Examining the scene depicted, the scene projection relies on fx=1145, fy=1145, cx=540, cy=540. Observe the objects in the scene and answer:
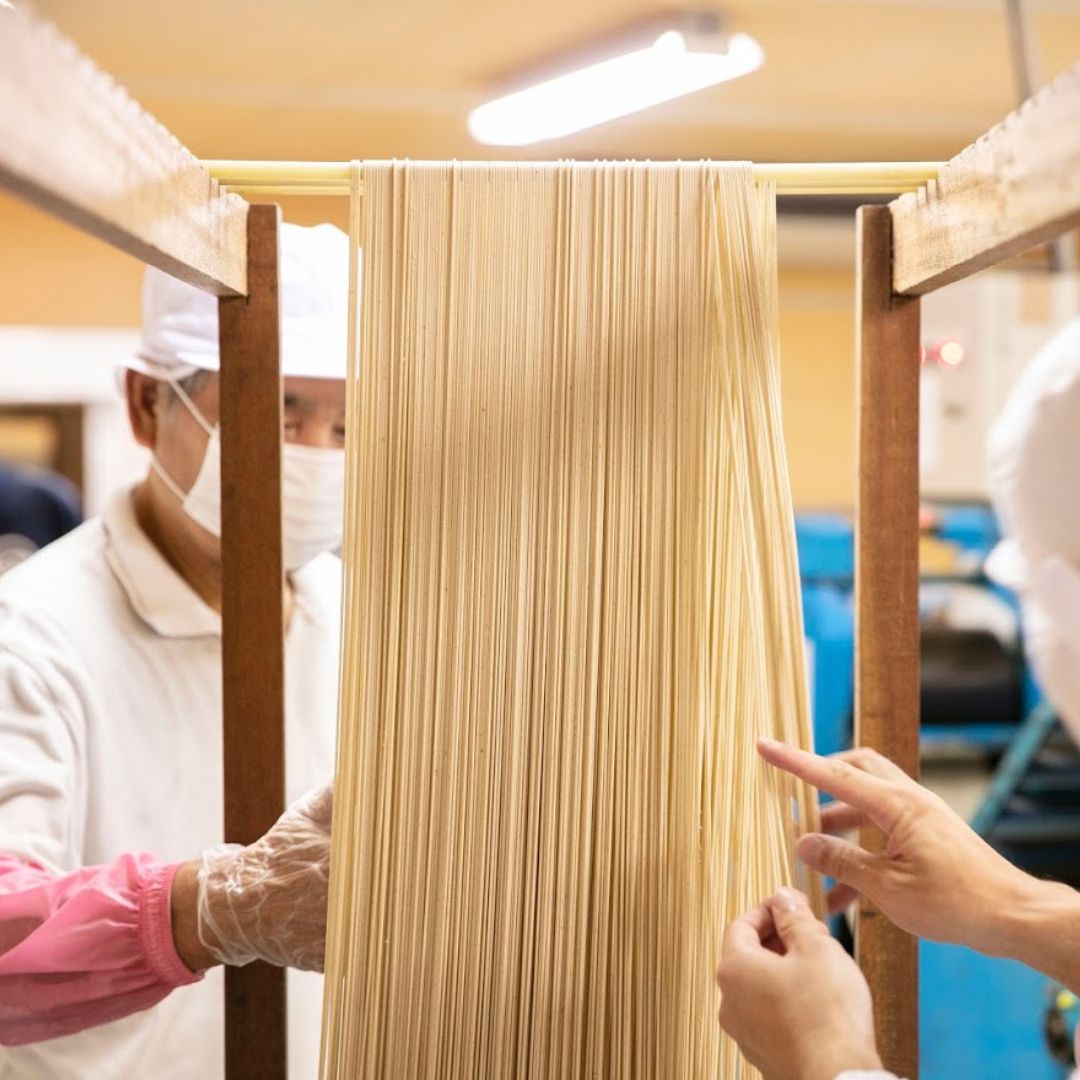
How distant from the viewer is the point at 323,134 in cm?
455

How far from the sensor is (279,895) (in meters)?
0.94

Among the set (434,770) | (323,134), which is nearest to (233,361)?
(434,770)

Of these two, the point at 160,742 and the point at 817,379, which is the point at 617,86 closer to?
the point at 160,742

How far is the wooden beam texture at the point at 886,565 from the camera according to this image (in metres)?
0.93

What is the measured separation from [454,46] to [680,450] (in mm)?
3073

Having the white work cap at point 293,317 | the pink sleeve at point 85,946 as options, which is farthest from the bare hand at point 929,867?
the white work cap at point 293,317

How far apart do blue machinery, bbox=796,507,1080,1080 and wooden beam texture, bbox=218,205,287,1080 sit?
183 cm

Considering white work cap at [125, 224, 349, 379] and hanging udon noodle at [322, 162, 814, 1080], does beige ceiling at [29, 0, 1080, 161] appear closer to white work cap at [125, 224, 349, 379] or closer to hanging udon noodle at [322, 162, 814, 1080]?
white work cap at [125, 224, 349, 379]

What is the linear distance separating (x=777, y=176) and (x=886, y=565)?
0.32 metres

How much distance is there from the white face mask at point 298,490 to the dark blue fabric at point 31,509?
1.95m

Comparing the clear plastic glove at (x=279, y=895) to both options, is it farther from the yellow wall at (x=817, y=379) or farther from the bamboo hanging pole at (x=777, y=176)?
the yellow wall at (x=817, y=379)

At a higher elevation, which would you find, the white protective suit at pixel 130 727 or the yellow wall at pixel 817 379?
the yellow wall at pixel 817 379

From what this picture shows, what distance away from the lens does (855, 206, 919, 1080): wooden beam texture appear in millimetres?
929

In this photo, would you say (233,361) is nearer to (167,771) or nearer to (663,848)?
(663,848)
